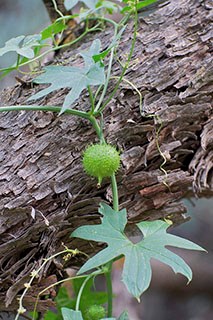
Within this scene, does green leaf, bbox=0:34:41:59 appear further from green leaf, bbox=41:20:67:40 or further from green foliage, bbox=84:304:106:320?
green foliage, bbox=84:304:106:320

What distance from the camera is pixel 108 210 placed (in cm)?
97

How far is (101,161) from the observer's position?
3.20 feet

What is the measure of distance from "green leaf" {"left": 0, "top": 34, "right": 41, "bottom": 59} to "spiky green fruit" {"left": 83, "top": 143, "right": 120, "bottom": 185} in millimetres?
255

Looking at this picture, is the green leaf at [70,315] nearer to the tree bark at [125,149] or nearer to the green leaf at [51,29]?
the tree bark at [125,149]

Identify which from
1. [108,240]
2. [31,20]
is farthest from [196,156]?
[31,20]

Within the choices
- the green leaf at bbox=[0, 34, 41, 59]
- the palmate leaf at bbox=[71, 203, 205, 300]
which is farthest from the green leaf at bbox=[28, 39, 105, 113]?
the palmate leaf at bbox=[71, 203, 205, 300]

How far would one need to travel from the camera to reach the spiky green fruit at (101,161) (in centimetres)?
97

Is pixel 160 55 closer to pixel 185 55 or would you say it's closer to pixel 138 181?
pixel 185 55

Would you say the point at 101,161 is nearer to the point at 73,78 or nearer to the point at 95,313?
the point at 73,78

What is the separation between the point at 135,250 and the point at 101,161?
191 mm

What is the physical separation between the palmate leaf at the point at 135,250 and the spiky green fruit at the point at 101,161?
0.08 metres

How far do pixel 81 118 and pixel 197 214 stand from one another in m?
1.63

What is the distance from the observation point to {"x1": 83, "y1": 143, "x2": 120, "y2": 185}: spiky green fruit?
97cm

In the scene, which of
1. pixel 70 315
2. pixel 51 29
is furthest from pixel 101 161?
pixel 51 29
